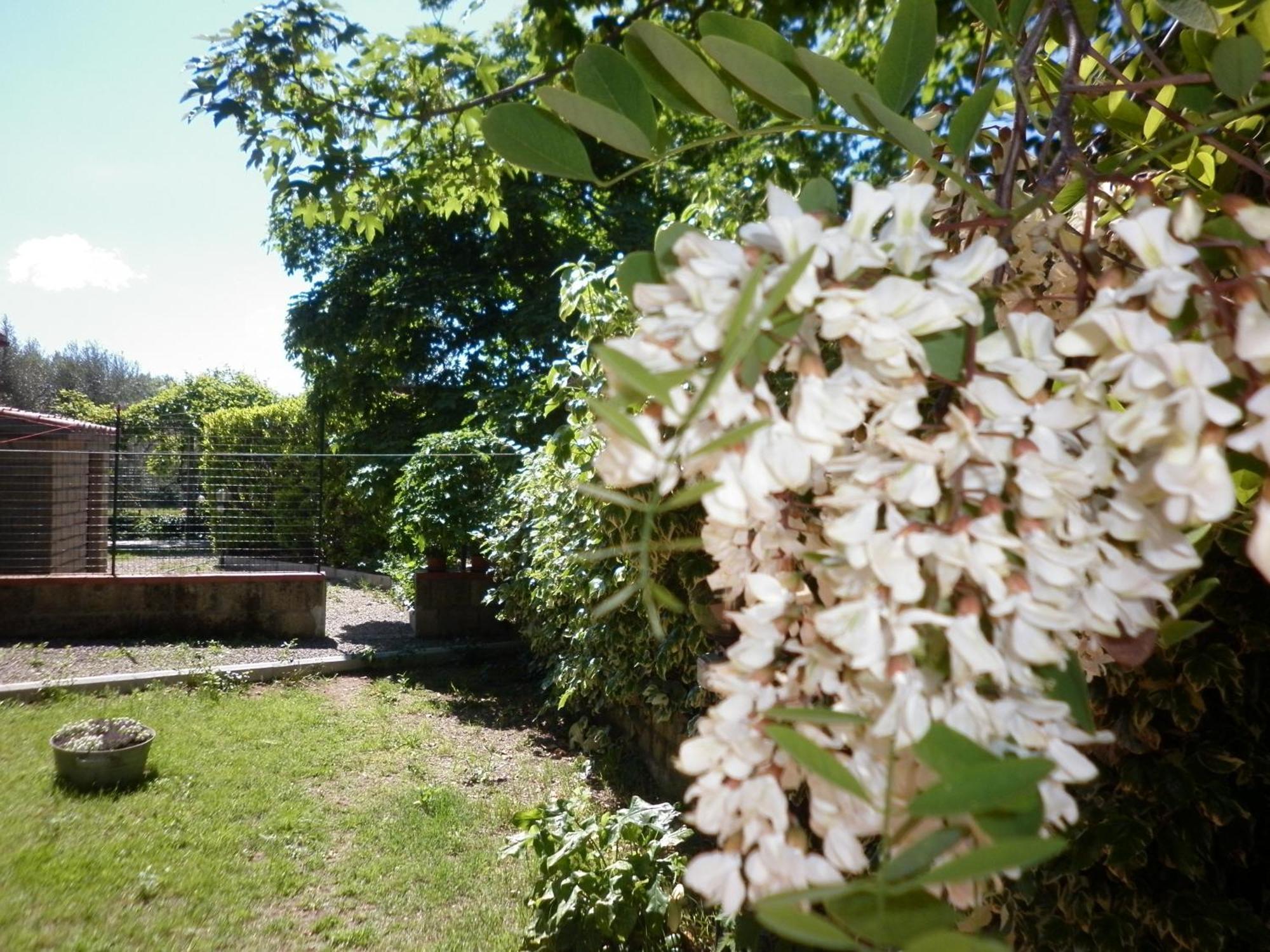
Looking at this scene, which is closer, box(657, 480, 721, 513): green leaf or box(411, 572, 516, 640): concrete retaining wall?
box(657, 480, 721, 513): green leaf

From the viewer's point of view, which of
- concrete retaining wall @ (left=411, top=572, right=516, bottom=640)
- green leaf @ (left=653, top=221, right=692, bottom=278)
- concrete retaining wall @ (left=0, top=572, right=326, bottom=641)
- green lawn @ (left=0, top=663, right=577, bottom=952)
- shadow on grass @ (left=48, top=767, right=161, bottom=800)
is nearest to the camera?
green leaf @ (left=653, top=221, right=692, bottom=278)

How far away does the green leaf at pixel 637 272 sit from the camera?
0.59 m

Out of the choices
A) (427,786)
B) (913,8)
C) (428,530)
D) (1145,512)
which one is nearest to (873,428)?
(1145,512)

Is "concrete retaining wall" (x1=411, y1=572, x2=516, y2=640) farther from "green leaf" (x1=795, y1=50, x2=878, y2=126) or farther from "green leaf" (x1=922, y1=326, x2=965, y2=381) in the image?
"green leaf" (x1=922, y1=326, x2=965, y2=381)

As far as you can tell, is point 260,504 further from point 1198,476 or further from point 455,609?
point 1198,476

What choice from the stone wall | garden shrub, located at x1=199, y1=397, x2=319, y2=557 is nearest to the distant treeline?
garden shrub, located at x1=199, y1=397, x2=319, y2=557

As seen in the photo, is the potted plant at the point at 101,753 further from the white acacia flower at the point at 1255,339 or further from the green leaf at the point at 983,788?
the white acacia flower at the point at 1255,339

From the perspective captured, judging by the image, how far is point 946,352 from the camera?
47cm

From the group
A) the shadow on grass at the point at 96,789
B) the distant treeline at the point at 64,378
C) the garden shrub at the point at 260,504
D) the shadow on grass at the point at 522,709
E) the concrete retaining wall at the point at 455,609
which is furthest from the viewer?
the distant treeline at the point at 64,378

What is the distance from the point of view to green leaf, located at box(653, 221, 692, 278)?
1.75 ft

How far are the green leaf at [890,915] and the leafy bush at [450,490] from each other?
287 inches

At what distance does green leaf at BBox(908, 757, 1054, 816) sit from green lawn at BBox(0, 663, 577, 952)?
125 inches

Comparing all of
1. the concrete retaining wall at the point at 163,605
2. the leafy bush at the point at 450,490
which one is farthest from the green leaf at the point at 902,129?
the concrete retaining wall at the point at 163,605

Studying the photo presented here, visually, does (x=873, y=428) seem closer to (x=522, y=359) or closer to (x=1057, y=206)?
(x=1057, y=206)
